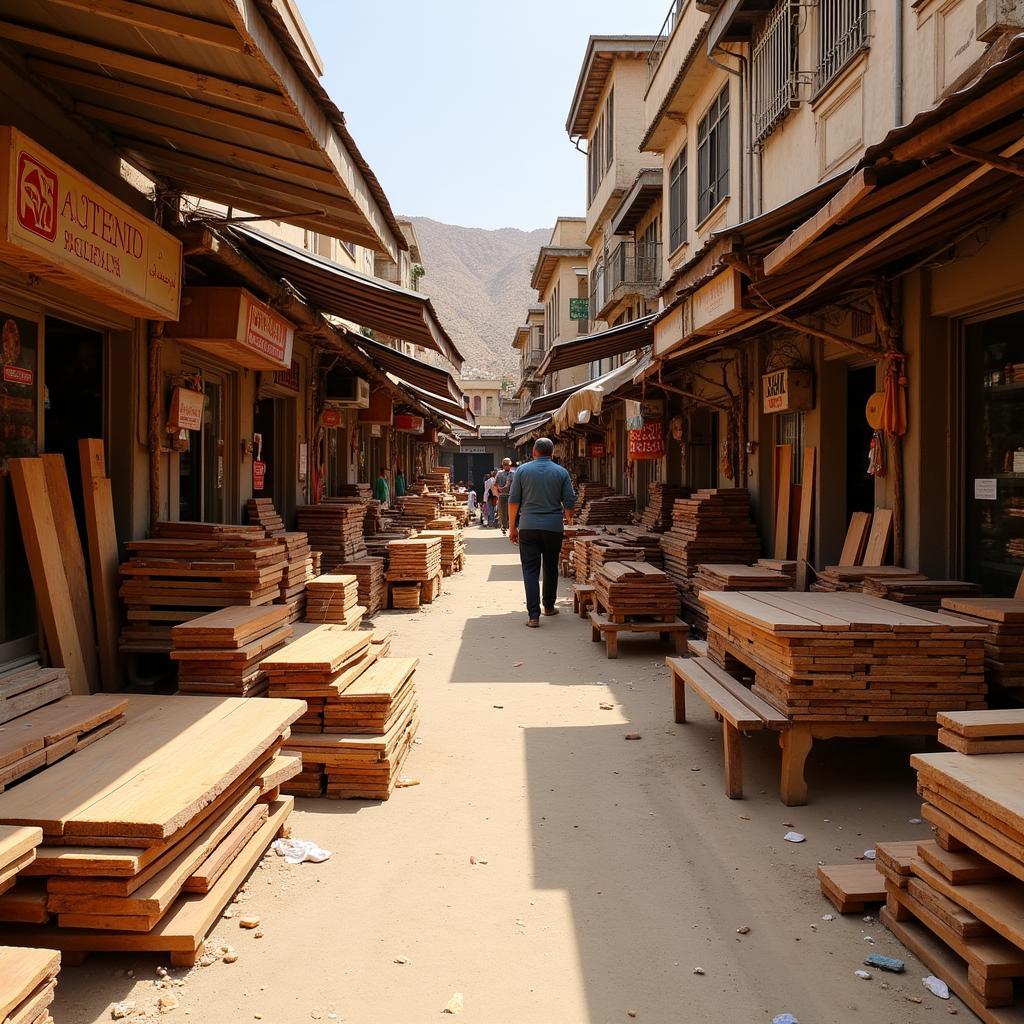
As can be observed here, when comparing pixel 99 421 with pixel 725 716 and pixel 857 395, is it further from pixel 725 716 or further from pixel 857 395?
pixel 857 395

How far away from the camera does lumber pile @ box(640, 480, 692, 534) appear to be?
12250mm

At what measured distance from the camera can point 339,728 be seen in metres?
4.95

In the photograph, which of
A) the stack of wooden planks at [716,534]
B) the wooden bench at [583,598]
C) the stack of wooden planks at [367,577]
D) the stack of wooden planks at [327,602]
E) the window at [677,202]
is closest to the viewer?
the stack of wooden planks at [327,602]

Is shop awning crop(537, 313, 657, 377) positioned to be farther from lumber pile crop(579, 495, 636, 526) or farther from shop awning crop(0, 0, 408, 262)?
shop awning crop(0, 0, 408, 262)

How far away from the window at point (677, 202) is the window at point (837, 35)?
6.90 metres

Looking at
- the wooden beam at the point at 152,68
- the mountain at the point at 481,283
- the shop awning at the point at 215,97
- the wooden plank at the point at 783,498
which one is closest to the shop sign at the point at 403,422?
the wooden plank at the point at 783,498

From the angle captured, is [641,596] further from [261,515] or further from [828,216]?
[828,216]

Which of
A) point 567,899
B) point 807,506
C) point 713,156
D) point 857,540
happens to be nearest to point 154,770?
point 567,899

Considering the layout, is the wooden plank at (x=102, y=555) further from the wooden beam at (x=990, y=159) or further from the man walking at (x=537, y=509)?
the man walking at (x=537, y=509)

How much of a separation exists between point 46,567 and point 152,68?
283 centimetres

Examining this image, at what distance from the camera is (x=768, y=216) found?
549 cm

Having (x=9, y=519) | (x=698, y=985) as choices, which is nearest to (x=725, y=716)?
(x=698, y=985)

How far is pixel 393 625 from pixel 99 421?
5.47 m

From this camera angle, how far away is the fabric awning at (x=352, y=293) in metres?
7.22
